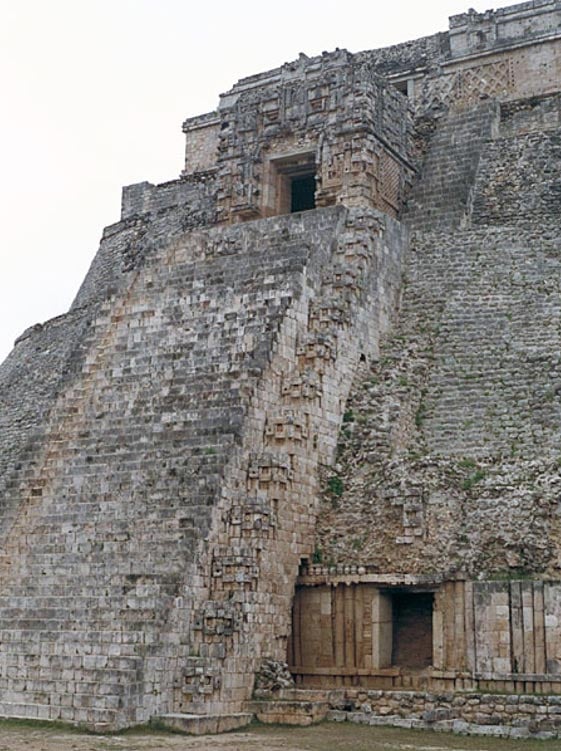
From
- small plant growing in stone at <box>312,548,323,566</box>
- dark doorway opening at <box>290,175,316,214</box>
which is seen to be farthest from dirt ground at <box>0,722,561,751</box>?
dark doorway opening at <box>290,175,316,214</box>

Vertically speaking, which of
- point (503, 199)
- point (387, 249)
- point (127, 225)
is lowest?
point (387, 249)

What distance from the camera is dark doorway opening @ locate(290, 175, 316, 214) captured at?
85.5 feet

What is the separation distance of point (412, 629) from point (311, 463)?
2996mm

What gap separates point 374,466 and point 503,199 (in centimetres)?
865

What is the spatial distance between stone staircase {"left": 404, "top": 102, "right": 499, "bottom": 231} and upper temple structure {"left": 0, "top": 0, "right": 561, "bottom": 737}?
0.11 metres

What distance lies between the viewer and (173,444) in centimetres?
1806

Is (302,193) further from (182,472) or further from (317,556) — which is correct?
(317,556)

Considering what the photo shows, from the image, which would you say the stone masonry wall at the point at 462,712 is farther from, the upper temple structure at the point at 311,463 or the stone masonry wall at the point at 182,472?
the stone masonry wall at the point at 182,472

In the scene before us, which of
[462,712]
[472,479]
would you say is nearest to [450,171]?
[472,479]

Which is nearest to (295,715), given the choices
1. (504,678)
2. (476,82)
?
(504,678)

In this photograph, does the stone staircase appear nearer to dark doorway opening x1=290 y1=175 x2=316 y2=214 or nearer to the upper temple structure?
the upper temple structure

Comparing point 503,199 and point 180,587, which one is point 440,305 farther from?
point 180,587

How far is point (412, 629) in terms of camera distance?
57.8 feet

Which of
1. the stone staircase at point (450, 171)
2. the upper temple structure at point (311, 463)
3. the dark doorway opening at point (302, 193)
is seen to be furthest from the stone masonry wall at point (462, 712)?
the dark doorway opening at point (302, 193)
